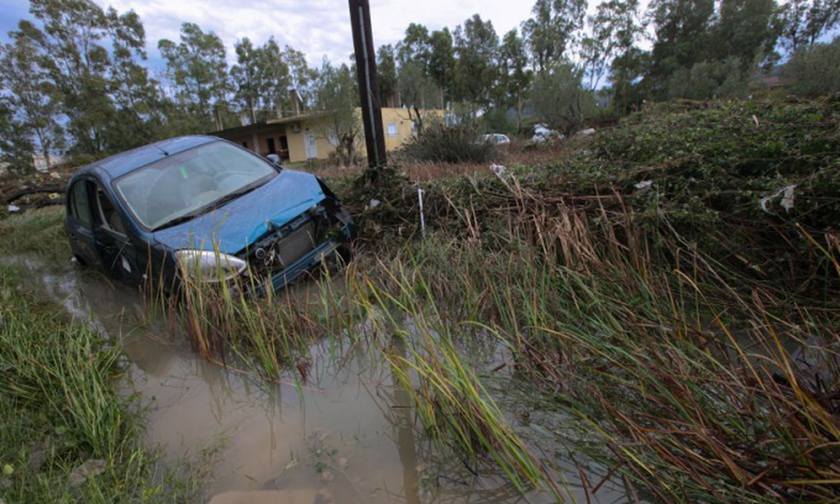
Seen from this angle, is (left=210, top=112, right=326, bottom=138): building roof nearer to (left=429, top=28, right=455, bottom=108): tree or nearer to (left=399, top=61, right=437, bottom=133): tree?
(left=399, top=61, right=437, bottom=133): tree

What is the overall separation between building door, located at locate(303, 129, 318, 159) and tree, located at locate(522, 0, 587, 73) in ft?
87.8

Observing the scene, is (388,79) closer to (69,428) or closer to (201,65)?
(201,65)

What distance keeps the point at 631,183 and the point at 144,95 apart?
38483 millimetres

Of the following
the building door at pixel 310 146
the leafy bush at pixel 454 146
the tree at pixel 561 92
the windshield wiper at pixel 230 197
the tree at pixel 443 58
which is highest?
the tree at pixel 443 58

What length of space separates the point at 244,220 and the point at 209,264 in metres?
0.56

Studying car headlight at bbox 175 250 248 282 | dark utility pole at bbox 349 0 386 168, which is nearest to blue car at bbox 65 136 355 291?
car headlight at bbox 175 250 248 282

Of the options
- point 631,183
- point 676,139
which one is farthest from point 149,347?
point 676,139

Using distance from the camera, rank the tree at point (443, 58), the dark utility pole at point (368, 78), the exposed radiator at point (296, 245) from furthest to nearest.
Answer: the tree at point (443, 58) → the dark utility pole at point (368, 78) → the exposed radiator at point (296, 245)

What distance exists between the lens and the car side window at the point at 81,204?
4.75m

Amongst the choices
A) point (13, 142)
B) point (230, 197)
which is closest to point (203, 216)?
point (230, 197)

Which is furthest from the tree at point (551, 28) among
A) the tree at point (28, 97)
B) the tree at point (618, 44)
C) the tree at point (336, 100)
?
the tree at point (28, 97)

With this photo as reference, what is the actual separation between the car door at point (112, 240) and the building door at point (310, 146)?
26.6 meters

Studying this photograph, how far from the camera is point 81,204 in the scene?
4992 mm

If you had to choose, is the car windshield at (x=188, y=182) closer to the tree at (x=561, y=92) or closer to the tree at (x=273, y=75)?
the tree at (x=561, y=92)
